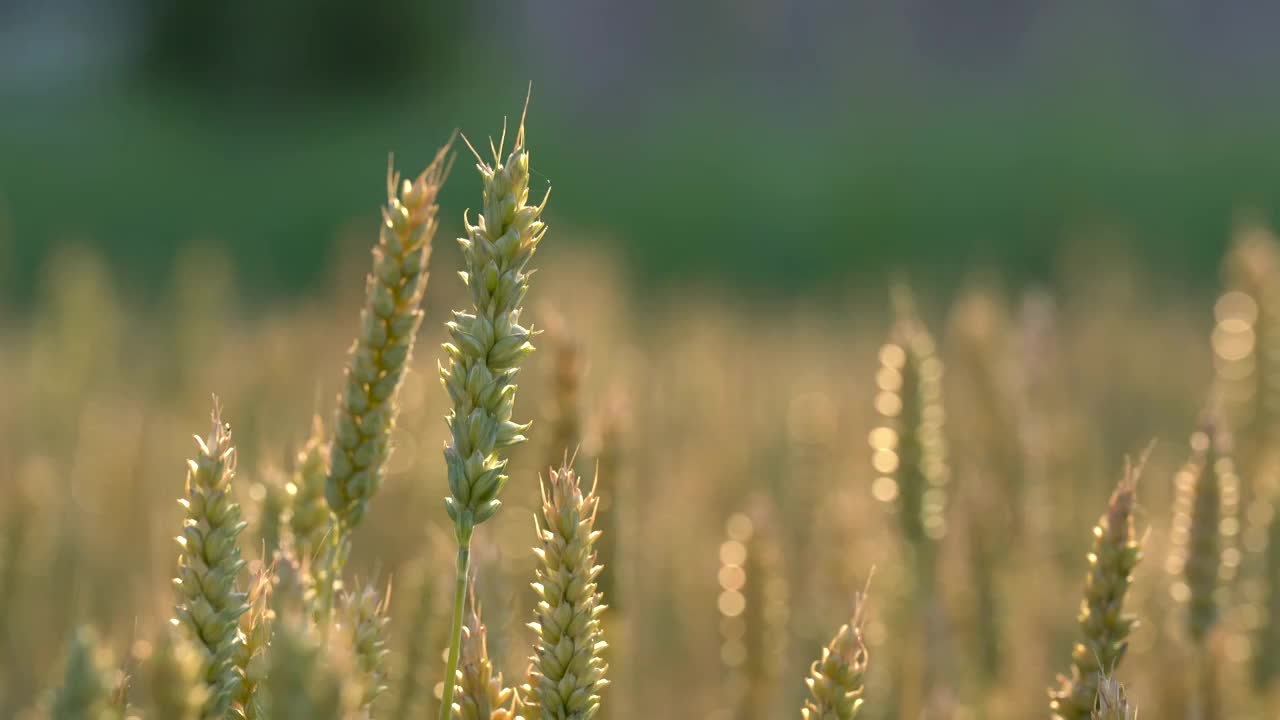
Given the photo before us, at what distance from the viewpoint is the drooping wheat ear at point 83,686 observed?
0.68m

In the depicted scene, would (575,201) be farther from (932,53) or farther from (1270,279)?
(1270,279)

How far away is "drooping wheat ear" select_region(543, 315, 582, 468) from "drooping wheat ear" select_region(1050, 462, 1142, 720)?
639 millimetres

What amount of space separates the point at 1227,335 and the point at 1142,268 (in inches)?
268

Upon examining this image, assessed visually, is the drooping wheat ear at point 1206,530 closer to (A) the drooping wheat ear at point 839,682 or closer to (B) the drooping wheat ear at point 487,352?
(A) the drooping wheat ear at point 839,682

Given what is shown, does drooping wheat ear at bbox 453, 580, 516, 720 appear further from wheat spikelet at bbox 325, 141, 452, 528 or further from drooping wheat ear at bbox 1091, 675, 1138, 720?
drooping wheat ear at bbox 1091, 675, 1138, 720

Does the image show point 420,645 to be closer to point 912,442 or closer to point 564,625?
point 564,625

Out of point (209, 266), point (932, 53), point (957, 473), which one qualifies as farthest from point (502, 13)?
point (957, 473)

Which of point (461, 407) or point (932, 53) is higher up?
point (932, 53)

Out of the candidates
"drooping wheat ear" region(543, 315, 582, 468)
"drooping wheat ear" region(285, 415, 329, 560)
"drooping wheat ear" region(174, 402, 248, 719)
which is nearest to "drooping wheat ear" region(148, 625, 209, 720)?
"drooping wheat ear" region(174, 402, 248, 719)

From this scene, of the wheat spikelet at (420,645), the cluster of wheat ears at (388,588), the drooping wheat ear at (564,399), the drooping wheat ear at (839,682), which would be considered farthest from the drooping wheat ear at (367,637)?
the drooping wheat ear at (564,399)

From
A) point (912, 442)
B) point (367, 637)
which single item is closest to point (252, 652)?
point (367, 637)

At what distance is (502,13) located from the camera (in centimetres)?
2462

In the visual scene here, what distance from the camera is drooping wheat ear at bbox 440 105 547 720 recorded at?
85 centimetres

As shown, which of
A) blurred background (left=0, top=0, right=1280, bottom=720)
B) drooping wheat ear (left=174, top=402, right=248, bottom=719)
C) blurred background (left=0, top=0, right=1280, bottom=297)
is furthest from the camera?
blurred background (left=0, top=0, right=1280, bottom=297)
